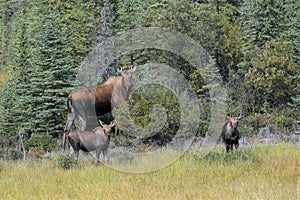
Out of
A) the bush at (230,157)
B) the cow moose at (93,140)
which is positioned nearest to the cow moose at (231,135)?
the bush at (230,157)

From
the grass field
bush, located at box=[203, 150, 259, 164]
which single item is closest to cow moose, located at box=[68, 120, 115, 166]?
the grass field

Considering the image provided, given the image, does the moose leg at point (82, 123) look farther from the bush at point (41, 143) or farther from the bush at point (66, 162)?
the bush at point (41, 143)

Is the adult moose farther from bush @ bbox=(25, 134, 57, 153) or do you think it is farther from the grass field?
bush @ bbox=(25, 134, 57, 153)

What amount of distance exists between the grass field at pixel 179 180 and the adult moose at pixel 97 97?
11.2 feet

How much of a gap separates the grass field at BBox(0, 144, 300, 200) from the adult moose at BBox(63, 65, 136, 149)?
3.43 m

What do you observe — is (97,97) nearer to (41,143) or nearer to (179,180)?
(41,143)

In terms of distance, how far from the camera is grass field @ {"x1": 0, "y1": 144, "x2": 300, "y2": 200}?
6.39 metres

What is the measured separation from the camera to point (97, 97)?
1385 centimetres

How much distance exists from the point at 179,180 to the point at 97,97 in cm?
671

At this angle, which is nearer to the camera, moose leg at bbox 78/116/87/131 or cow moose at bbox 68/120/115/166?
cow moose at bbox 68/120/115/166

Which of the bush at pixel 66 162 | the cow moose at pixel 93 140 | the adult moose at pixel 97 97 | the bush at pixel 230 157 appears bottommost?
the bush at pixel 66 162

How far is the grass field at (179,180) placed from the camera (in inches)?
251

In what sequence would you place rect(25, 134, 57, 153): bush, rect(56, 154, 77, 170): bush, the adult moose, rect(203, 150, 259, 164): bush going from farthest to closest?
rect(25, 134, 57, 153): bush < the adult moose < rect(56, 154, 77, 170): bush < rect(203, 150, 259, 164): bush

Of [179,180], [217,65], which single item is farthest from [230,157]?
[217,65]
